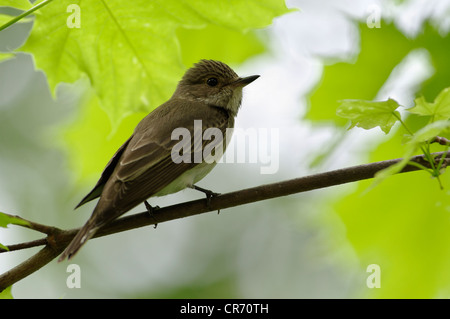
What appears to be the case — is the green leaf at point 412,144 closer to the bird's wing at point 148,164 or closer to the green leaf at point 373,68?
the bird's wing at point 148,164

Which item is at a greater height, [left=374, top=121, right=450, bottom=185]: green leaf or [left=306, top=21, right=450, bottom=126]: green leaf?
[left=306, top=21, right=450, bottom=126]: green leaf

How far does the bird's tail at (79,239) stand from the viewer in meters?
2.16

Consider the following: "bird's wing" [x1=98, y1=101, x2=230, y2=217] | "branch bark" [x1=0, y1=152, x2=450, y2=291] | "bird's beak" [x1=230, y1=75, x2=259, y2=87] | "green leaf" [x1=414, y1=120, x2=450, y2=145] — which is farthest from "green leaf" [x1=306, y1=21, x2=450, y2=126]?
"green leaf" [x1=414, y1=120, x2=450, y2=145]

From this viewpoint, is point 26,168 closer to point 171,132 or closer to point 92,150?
point 92,150

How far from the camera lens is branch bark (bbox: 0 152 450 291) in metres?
2.14

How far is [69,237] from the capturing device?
2.27 metres

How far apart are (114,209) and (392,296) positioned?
66.4 inches

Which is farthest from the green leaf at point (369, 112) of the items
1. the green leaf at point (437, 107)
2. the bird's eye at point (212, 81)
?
the bird's eye at point (212, 81)

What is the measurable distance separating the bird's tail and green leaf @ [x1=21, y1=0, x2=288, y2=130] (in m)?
0.84

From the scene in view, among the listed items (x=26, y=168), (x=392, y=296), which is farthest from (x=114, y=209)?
(x=26, y=168)

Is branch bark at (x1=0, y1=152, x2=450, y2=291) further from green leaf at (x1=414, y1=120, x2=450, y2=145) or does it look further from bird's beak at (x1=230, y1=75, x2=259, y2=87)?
bird's beak at (x1=230, y1=75, x2=259, y2=87)

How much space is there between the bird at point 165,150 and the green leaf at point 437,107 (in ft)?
3.64

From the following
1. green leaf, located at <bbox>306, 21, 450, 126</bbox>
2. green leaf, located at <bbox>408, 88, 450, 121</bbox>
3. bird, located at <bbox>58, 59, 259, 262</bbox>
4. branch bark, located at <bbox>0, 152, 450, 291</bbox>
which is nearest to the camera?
green leaf, located at <bbox>408, 88, 450, 121</bbox>

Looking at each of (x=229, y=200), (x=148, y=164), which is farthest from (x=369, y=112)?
(x=148, y=164)
